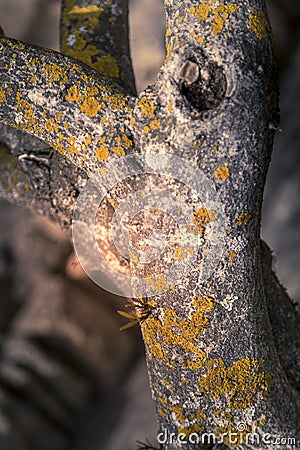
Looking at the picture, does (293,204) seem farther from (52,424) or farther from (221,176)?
(221,176)

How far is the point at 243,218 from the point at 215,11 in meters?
0.30

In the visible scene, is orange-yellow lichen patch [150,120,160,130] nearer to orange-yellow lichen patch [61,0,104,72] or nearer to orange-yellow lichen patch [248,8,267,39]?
orange-yellow lichen patch [248,8,267,39]

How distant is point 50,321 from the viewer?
2.70 meters

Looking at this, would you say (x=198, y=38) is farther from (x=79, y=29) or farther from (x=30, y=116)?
(x=79, y=29)

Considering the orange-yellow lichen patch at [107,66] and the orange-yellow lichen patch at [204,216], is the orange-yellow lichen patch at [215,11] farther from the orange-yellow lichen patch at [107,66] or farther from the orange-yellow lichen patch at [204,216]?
the orange-yellow lichen patch at [107,66]

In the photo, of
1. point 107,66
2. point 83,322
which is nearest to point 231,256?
point 107,66

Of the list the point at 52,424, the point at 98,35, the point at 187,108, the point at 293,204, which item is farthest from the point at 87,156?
the point at 52,424

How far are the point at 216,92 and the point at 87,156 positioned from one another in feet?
0.74

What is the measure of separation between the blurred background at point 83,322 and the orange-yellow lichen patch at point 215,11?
1648 millimetres

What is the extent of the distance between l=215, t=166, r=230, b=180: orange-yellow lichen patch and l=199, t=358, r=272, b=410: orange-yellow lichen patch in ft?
0.96

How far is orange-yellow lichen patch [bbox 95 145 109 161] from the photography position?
2.81 feet

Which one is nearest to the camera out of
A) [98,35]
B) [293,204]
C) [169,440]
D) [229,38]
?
[229,38]

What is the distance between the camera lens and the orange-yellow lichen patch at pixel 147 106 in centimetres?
83

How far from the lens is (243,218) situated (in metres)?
0.83
